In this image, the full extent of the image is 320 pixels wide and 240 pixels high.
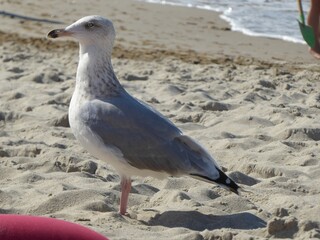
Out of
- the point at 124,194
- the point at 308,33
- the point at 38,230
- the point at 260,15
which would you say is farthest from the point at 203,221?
the point at 260,15

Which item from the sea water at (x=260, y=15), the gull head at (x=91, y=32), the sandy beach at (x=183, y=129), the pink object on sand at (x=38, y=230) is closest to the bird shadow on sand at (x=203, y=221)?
the sandy beach at (x=183, y=129)

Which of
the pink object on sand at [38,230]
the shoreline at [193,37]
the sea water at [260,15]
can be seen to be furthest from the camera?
the sea water at [260,15]

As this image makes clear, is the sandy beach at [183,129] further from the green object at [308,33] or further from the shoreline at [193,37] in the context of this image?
the green object at [308,33]

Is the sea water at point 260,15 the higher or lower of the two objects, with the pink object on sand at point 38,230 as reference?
lower

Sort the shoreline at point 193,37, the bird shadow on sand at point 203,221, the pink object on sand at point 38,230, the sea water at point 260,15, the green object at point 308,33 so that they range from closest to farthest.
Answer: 1. the pink object on sand at point 38,230
2. the bird shadow on sand at point 203,221
3. the green object at point 308,33
4. the shoreline at point 193,37
5. the sea water at point 260,15

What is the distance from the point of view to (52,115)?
7168 millimetres

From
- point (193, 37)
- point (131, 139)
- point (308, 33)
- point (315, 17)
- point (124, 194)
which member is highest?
point (315, 17)

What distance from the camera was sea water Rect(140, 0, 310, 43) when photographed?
1273 centimetres

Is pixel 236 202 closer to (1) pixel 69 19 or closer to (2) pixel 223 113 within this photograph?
(2) pixel 223 113

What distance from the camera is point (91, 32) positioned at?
5004 mm

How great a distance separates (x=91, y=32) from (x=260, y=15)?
30.7 ft

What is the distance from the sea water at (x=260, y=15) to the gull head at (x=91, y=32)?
7.39 metres

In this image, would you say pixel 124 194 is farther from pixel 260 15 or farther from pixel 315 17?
pixel 260 15

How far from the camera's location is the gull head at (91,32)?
500 centimetres
